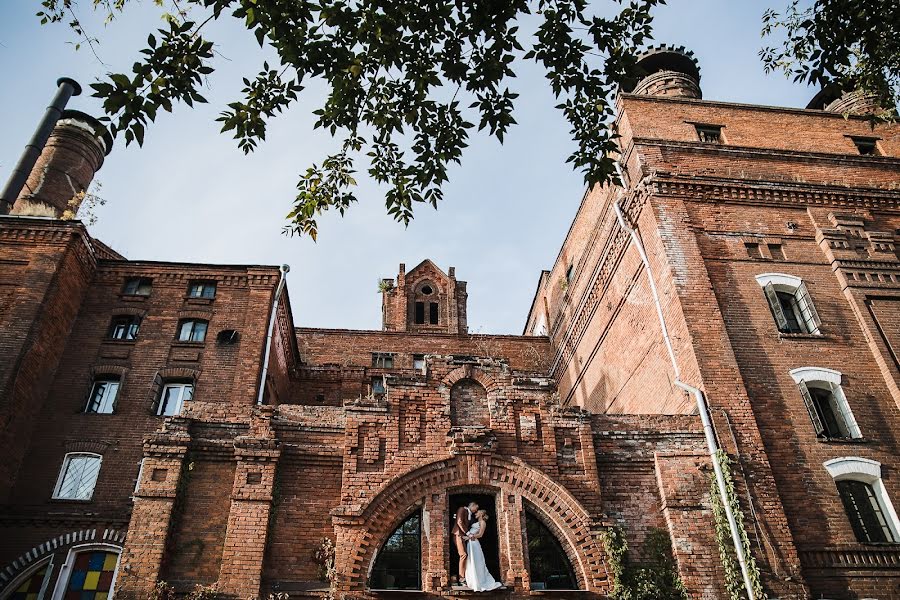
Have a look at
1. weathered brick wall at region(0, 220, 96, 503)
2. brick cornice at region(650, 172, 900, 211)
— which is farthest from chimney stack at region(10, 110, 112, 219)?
brick cornice at region(650, 172, 900, 211)

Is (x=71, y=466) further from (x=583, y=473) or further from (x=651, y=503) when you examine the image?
(x=651, y=503)

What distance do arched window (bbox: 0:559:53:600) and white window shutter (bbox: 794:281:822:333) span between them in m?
19.4

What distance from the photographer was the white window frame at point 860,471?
13498 millimetres

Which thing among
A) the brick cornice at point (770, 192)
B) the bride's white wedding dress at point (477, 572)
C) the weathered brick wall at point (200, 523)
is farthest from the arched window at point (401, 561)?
the brick cornice at point (770, 192)

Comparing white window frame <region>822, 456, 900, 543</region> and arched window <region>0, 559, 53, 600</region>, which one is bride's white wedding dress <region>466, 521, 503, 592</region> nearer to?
white window frame <region>822, 456, 900, 543</region>

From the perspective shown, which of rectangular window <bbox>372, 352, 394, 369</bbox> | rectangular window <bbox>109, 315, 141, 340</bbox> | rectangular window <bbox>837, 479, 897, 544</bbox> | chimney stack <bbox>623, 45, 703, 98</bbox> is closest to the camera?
rectangular window <bbox>837, 479, 897, 544</bbox>

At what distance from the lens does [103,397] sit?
63.1ft

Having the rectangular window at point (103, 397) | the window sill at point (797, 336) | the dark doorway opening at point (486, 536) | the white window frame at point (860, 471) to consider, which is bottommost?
the dark doorway opening at point (486, 536)

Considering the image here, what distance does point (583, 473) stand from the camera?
13.1 metres

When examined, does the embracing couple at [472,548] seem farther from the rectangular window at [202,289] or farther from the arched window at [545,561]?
the rectangular window at [202,289]

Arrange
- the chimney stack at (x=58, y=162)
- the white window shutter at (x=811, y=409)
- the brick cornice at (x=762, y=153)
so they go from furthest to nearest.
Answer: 1. the chimney stack at (x=58, y=162)
2. the brick cornice at (x=762, y=153)
3. the white window shutter at (x=811, y=409)

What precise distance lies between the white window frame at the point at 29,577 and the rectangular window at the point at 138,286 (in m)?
8.46

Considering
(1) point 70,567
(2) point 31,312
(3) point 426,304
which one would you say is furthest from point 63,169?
(1) point 70,567

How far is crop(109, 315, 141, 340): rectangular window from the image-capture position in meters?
20.6
